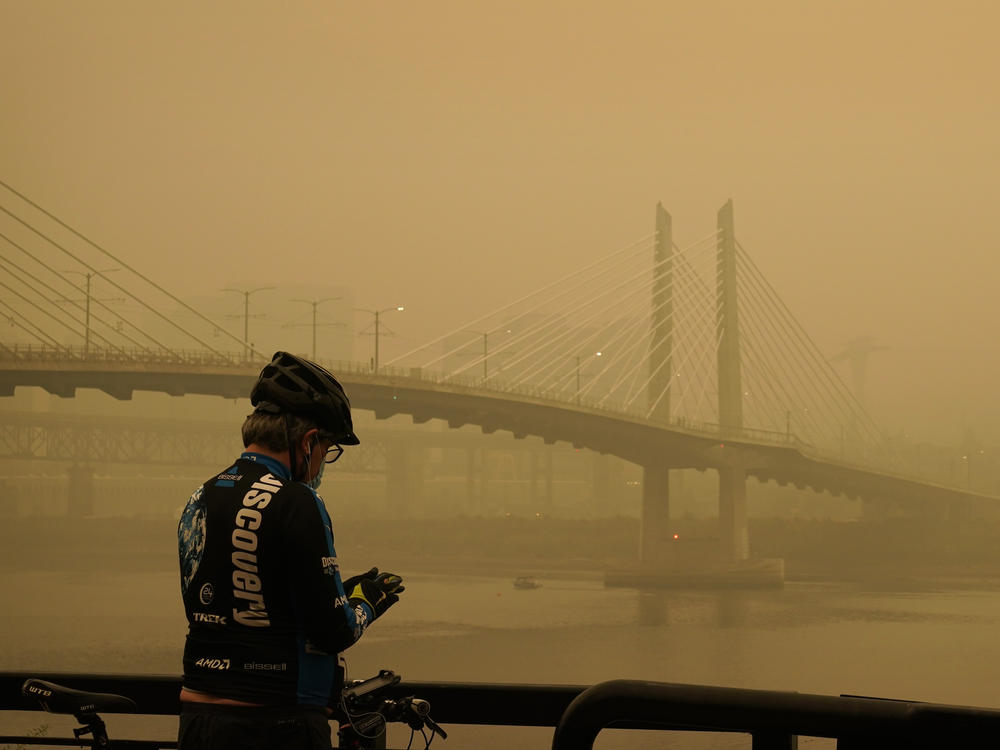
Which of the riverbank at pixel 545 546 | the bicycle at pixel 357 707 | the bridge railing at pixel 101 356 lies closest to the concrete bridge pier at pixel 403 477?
the riverbank at pixel 545 546

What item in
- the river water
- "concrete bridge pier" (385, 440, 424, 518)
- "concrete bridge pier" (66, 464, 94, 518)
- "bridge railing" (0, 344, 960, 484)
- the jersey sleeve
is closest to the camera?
the jersey sleeve

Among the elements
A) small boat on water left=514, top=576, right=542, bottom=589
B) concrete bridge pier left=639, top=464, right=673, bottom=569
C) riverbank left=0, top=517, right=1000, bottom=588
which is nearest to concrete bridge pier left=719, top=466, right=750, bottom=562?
concrete bridge pier left=639, top=464, right=673, bottom=569

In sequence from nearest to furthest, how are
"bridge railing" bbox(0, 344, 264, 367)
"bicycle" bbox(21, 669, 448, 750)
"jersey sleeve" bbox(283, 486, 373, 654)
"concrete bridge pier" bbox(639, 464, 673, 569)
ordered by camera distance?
"jersey sleeve" bbox(283, 486, 373, 654) < "bicycle" bbox(21, 669, 448, 750) < "bridge railing" bbox(0, 344, 264, 367) < "concrete bridge pier" bbox(639, 464, 673, 569)

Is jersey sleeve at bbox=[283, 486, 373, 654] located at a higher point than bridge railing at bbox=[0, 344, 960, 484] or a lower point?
lower

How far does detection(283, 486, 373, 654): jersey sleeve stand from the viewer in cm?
167

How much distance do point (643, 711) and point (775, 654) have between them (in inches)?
1241

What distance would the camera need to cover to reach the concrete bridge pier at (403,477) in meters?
41.2

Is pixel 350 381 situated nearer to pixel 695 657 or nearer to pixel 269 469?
pixel 695 657

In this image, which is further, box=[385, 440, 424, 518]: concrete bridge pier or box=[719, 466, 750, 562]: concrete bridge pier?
box=[385, 440, 424, 518]: concrete bridge pier

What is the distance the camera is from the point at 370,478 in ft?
151

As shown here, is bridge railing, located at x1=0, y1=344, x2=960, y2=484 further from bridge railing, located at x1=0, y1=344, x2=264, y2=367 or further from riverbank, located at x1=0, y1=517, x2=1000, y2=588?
riverbank, located at x1=0, y1=517, x2=1000, y2=588

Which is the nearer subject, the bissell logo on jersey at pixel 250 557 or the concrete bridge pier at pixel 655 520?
the bissell logo on jersey at pixel 250 557

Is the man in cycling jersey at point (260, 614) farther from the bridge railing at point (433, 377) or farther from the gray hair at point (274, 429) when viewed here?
the bridge railing at point (433, 377)

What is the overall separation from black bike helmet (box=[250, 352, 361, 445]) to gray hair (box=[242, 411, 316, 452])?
0.01m
